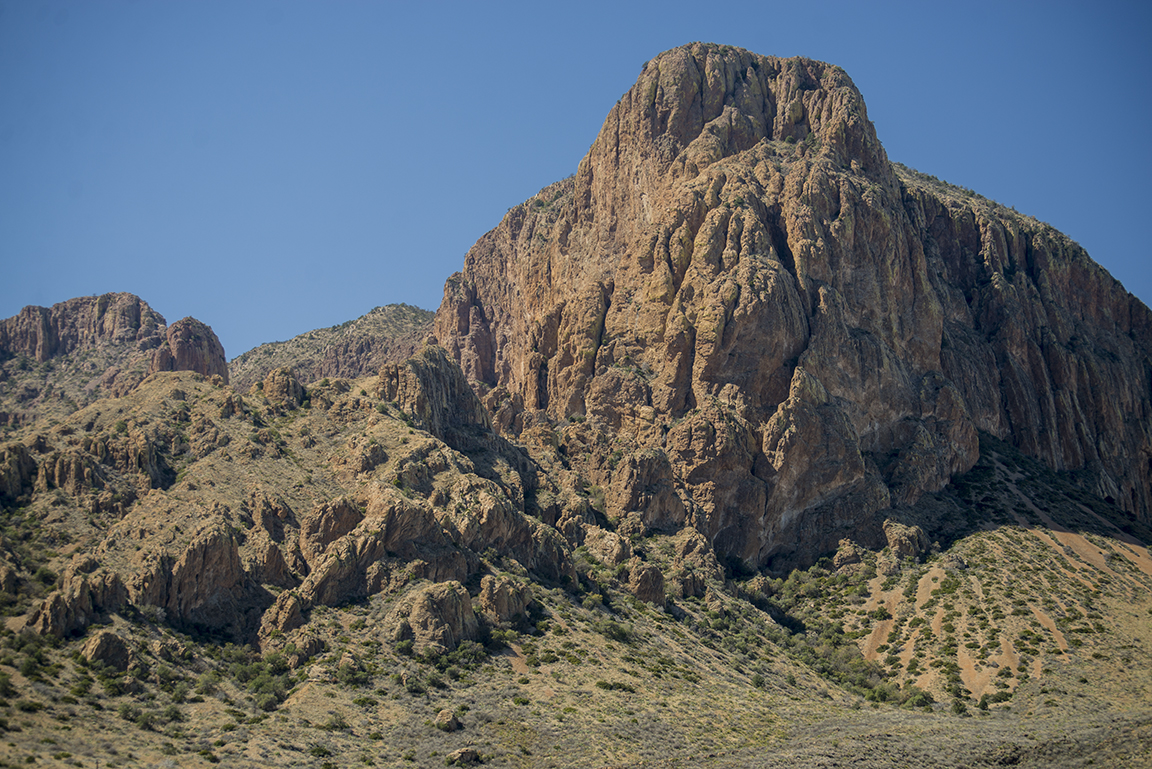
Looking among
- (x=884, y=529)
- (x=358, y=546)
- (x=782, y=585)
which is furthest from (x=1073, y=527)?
(x=358, y=546)

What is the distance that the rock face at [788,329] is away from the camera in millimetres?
144375

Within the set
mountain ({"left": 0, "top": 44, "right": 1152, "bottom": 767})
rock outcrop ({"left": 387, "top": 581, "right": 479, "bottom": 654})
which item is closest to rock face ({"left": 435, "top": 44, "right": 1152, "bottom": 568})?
mountain ({"left": 0, "top": 44, "right": 1152, "bottom": 767})

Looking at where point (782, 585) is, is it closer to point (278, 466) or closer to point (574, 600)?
point (574, 600)

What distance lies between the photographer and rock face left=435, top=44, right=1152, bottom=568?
144 meters

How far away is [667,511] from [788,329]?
31006mm

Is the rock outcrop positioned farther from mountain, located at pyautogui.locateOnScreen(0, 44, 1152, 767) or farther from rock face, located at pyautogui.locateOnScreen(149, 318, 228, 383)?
rock face, located at pyautogui.locateOnScreen(149, 318, 228, 383)

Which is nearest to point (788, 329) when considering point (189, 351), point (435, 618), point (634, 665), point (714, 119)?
point (714, 119)

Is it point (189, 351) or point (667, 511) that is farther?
point (189, 351)

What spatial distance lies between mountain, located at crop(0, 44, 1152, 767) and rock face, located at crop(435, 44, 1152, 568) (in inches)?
22.6

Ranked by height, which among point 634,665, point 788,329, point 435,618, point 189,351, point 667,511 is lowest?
point 634,665

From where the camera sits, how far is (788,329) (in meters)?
150

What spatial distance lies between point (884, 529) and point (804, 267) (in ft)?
127

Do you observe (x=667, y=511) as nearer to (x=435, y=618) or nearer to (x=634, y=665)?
(x=634, y=665)

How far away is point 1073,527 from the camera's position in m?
146
